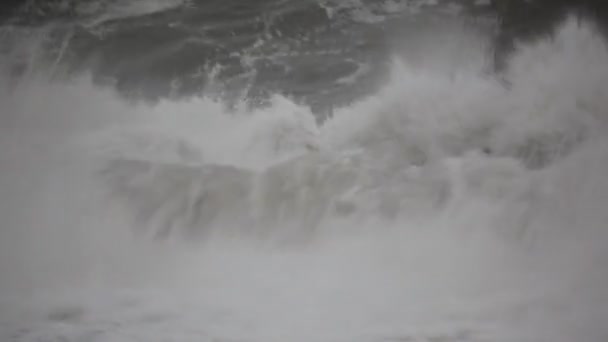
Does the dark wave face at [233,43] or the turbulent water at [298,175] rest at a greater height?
the dark wave face at [233,43]

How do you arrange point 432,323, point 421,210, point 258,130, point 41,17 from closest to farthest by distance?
1. point 432,323
2. point 421,210
3. point 258,130
4. point 41,17

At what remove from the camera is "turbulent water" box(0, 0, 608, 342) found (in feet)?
6.08

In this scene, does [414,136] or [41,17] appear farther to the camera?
[41,17]

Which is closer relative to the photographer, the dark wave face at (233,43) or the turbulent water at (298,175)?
the turbulent water at (298,175)

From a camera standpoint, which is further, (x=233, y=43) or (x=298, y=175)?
(x=233, y=43)

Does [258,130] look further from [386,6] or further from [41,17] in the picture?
[41,17]

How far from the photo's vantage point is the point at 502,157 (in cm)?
200

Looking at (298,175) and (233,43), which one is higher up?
(233,43)

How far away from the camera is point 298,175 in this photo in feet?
6.75

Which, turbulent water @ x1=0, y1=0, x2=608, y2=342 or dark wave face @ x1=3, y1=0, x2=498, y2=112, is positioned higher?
dark wave face @ x1=3, y1=0, x2=498, y2=112

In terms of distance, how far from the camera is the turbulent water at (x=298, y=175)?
1.85 meters

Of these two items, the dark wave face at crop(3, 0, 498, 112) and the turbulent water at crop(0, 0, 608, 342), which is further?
the dark wave face at crop(3, 0, 498, 112)

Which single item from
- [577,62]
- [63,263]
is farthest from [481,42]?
[63,263]

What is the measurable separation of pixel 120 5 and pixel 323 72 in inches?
33.5
